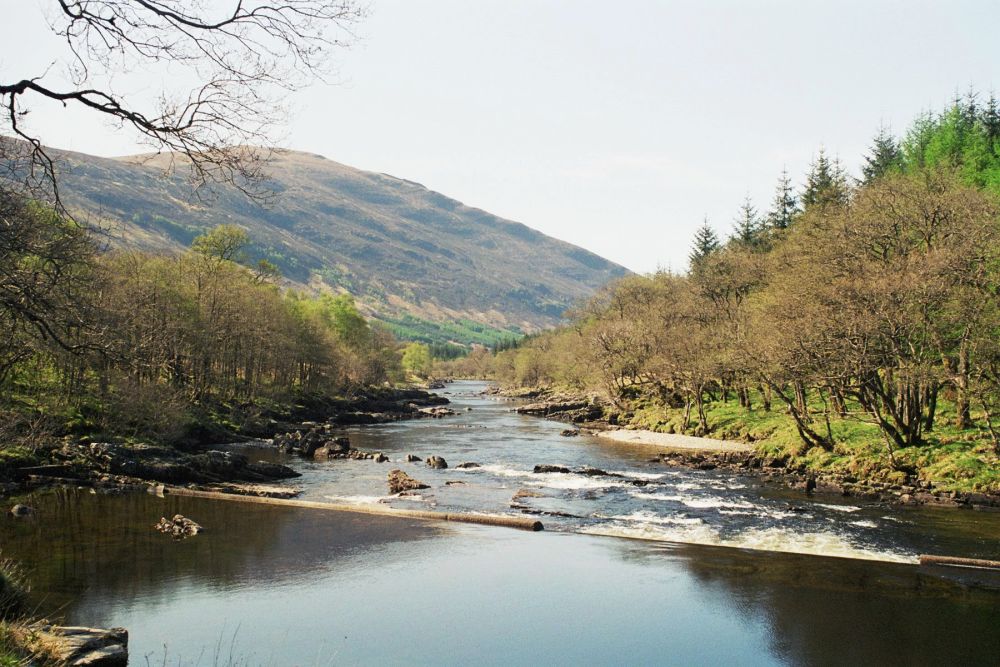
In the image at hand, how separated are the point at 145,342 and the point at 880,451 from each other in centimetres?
4269

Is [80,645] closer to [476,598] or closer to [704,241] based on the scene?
[476,598]

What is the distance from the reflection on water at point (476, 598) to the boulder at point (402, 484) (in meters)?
9.62

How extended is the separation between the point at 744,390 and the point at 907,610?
5229cm

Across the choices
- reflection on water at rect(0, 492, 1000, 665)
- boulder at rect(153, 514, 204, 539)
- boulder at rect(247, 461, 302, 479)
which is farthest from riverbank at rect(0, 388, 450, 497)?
boulder at rect(153, 514, 204, 539)

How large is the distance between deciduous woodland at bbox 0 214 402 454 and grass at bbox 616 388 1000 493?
127 ft

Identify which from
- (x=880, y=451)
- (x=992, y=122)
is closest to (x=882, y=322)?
(x=880, y=451)

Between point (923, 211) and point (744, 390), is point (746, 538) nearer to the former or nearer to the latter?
point (923, 211)

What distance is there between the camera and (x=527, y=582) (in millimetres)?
22953

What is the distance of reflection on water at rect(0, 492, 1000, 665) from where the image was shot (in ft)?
57.1

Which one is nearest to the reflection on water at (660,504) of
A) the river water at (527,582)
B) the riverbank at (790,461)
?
the river water at (527,582)

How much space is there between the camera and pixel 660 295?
298ft

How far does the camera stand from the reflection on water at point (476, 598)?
57.1 feet

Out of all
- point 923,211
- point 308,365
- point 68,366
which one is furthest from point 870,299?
point 308,365

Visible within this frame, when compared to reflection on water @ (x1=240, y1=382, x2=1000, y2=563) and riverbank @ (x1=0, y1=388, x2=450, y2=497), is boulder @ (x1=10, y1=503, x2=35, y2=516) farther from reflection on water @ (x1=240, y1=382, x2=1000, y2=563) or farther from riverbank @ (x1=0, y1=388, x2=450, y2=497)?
reflection on water @ (x1=240, y1=382, x2=1000, y2=563)
